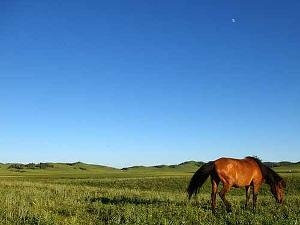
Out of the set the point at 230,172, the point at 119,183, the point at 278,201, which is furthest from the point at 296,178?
the point at 230,172

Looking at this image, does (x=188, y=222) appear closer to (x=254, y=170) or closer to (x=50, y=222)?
(x=50, y=222)

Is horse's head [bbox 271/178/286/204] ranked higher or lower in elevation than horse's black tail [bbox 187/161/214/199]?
lower

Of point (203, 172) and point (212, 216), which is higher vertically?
point (203, 172)

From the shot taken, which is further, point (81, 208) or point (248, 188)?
point (248, 188)

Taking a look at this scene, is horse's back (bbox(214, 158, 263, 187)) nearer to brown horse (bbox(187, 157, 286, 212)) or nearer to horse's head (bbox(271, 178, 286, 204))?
brown horse (bbox(187, 157, 286, 212))

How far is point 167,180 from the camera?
55.3 metres

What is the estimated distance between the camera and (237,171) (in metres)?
18.0

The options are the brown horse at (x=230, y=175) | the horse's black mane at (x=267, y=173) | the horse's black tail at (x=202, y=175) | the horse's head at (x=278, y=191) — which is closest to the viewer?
the brown horse at (x=230, y=175)

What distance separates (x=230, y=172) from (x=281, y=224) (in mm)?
4975

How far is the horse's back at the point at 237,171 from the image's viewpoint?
17.6 m

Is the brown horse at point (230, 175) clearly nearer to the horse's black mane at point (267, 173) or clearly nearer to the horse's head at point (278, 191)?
the horse's black mane at point (267, 173)

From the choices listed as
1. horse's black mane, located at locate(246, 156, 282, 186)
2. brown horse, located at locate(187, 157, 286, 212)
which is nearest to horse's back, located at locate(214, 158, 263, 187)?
brown horse, located at locate(187, 157, 286, 212)

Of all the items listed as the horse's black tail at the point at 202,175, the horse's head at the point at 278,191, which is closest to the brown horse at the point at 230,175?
the horse's black tail at the point at 202,175

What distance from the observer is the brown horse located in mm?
17578
